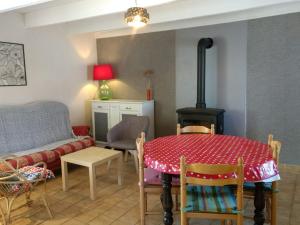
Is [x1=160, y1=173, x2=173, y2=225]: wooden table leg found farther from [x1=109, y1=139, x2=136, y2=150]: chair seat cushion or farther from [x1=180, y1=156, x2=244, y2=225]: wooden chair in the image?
[x1=109, y1=139, x2=136, y2=150]: chair seat cushion

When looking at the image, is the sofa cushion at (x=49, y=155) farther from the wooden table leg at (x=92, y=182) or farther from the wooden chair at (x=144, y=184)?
the wooden chair at (x=144, y=184)

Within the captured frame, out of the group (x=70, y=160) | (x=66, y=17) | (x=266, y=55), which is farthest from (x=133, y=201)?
(x=266, y=55)

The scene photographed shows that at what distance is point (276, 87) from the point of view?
3.76 metres

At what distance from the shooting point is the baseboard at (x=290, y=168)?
3601 millimetres

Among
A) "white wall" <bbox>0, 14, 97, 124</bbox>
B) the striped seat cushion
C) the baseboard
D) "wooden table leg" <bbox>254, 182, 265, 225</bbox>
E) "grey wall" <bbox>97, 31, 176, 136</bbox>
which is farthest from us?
"grey wall" <bbox>97, 31, 176, 136</bbox>

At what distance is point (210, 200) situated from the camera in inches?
73.4

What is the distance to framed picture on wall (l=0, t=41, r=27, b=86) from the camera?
3.75 meters

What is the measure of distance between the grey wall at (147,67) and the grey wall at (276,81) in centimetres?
131

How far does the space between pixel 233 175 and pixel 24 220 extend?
195cm

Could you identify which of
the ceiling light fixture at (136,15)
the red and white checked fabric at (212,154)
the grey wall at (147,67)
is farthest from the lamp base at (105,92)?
the ceiling light fixture at (136,15)

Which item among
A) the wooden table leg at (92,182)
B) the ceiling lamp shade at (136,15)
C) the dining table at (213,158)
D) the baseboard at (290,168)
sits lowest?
the baseboard at (290,168)

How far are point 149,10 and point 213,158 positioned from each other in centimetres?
238

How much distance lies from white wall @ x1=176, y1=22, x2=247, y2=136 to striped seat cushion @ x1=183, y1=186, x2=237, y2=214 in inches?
90.6

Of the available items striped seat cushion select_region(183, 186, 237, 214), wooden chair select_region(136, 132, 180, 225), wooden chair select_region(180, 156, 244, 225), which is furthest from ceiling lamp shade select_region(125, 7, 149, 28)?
striped seat cushion select_region(183, 186, 237, 214)
